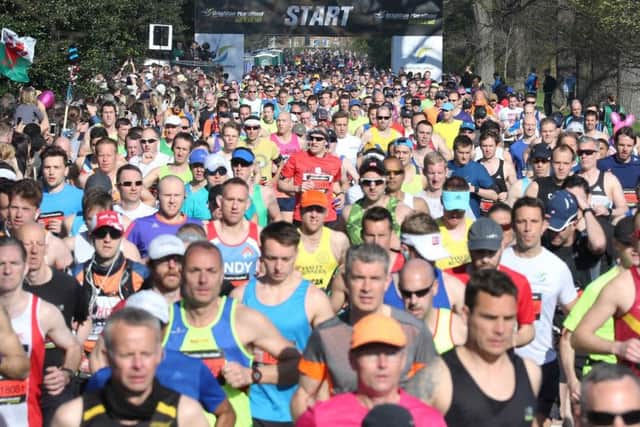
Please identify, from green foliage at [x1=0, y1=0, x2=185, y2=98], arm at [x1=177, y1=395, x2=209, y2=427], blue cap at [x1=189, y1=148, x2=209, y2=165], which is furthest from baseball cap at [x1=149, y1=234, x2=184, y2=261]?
green foliage at [x1=0, y1=0, x2=185, y2=98]

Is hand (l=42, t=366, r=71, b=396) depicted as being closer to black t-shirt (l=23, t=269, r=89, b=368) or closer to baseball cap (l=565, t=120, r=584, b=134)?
black t-shirt (l=23, t=269, r=89, b=368)

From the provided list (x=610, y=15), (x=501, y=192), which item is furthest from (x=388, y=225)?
(x=610, y=15)

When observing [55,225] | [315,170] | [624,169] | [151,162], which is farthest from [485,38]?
[55,225]

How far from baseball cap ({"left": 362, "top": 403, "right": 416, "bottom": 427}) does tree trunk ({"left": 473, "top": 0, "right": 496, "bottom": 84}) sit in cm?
4035

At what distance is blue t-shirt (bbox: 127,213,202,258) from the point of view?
360 inches

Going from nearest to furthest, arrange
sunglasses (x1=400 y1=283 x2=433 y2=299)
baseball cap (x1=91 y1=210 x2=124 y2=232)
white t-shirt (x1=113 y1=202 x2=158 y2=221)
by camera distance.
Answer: sunglasses (x1=400 y1=283 x2=433 y2=299)
baseball cap (x1=91 y1=210 x2=124 y2=232)
white t-shirt (x1=113 y1=202 x2=158 y2=221)

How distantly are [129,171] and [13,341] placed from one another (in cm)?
427

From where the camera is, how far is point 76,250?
8961mm

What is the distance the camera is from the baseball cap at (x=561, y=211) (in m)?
8.88

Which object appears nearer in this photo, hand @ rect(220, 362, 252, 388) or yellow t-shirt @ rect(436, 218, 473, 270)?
hand @ rect(220, 362, 252, 388)

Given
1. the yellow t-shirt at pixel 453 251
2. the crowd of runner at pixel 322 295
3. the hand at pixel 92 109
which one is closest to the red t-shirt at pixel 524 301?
the crowd of runner at pixel 322 295

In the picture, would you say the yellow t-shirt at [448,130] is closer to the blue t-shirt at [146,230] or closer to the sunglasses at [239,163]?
the sunglasses at [239,163]

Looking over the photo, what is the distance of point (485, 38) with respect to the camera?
145ft

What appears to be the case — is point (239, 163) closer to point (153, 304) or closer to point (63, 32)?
point (153, 304)
